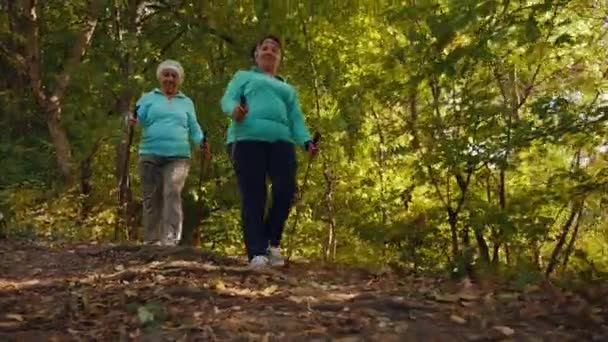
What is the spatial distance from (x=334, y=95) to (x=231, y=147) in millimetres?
4855

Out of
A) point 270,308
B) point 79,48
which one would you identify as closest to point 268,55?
point 270,308

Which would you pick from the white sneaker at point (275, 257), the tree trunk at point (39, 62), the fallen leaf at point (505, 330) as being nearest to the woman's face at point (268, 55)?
the white sneaker at point (275, 257)

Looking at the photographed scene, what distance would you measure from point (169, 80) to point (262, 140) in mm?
1907

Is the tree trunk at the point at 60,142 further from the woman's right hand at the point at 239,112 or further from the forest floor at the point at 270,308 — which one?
the woman's right hand at the point at 239,112

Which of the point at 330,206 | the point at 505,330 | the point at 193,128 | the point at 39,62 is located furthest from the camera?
the point at 39,62

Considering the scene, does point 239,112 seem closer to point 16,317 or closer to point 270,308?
point 270,308

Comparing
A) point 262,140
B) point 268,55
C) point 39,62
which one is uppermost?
point 39,62

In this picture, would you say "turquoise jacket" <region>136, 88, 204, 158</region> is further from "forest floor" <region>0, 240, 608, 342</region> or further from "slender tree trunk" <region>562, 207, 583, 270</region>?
"slender tree trunk" <region>562, 207, 583, 270</region>

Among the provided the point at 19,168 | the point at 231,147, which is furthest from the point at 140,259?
the point at 19,168

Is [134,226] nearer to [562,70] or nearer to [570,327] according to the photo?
[562,70]

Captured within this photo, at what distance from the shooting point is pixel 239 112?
5.43m

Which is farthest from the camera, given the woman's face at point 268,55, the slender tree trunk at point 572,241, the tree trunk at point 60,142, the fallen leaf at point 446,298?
the tree trunk at point 60,142

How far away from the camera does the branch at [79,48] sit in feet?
42.0

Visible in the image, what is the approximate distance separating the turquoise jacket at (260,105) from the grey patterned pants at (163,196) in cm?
147
